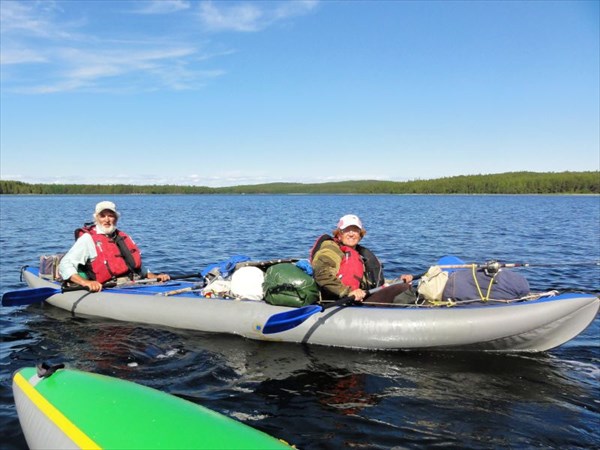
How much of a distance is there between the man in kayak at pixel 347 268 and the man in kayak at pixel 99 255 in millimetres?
3508

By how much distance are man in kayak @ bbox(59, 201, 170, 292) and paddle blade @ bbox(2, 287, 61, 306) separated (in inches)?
14.3

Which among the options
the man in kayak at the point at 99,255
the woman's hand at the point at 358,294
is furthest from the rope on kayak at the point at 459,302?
the man in kayak at the point at 99,255

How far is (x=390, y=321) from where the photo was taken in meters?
6.75

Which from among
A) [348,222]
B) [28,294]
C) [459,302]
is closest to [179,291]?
[28,294]

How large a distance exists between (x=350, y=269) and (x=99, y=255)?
14.8 feet

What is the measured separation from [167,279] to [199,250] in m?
9.63

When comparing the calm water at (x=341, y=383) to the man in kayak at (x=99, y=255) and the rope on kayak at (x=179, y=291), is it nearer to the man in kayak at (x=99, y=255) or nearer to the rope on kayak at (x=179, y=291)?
the rope on kayak at (x=179, y=291)

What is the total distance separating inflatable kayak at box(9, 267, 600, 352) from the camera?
616 cm

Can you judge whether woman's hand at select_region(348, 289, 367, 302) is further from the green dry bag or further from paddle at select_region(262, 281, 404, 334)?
the green dry bag

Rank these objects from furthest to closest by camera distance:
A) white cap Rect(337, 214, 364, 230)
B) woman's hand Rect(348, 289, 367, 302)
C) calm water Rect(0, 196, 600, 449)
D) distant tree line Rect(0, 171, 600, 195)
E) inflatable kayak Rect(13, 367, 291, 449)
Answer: distant tree line Rect(0, 171, 600, 195) → white cap Rect(337, 214, 364, 230) → woman's hand Rect(348, 289, 367, 302) → calm water Rect(0, 196, 600, 449) → inflatable kayak Rect(13, 367, 291, 449)

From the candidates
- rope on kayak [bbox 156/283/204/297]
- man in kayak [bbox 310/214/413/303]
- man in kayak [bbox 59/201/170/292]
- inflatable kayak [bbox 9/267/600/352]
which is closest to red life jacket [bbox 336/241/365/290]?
man in kayak [bbox 310/214/413/303]

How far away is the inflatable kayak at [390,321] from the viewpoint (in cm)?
616

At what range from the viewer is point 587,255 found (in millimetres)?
16922

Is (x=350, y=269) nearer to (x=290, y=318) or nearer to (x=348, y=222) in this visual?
(x=348, y=222)
